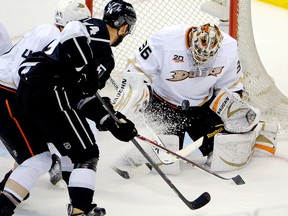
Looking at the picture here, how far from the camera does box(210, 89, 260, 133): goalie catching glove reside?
3.89 metres

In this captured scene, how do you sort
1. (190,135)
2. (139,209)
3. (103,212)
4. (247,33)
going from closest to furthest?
(103,212) < (139,209) < (190,135) < (247,33)

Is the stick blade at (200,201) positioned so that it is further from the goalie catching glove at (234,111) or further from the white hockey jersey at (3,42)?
the white hockey jersey at (3,42)

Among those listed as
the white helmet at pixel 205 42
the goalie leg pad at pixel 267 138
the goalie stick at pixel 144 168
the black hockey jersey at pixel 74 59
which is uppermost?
the black hockey jersey at pixel 74 59

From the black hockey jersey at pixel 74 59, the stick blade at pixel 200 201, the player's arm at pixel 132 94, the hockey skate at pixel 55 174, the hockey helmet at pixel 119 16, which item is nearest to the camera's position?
the black hockey jersey at pixel 74 59

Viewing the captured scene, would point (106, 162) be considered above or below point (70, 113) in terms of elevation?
below

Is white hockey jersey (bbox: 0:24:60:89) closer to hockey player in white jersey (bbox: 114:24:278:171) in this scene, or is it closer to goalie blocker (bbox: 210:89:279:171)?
hockey player in white jersey (bbox: 114:24:278:171)

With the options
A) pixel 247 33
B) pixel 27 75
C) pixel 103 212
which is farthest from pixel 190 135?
pixel 27 75

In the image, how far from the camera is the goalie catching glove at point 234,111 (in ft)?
12.8

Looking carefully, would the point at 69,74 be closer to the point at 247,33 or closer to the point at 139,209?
the point at 139,209

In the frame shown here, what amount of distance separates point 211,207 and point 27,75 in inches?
39.6

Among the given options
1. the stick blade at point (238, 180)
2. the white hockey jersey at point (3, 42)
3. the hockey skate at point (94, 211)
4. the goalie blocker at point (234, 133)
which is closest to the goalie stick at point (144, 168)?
the goalie blocker at point (234, 133)

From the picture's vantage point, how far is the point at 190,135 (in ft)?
13.4

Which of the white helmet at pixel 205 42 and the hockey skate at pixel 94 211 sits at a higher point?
the white helmet at pixel 205 42

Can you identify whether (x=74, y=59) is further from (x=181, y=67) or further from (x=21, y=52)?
(x=181, y=67)
